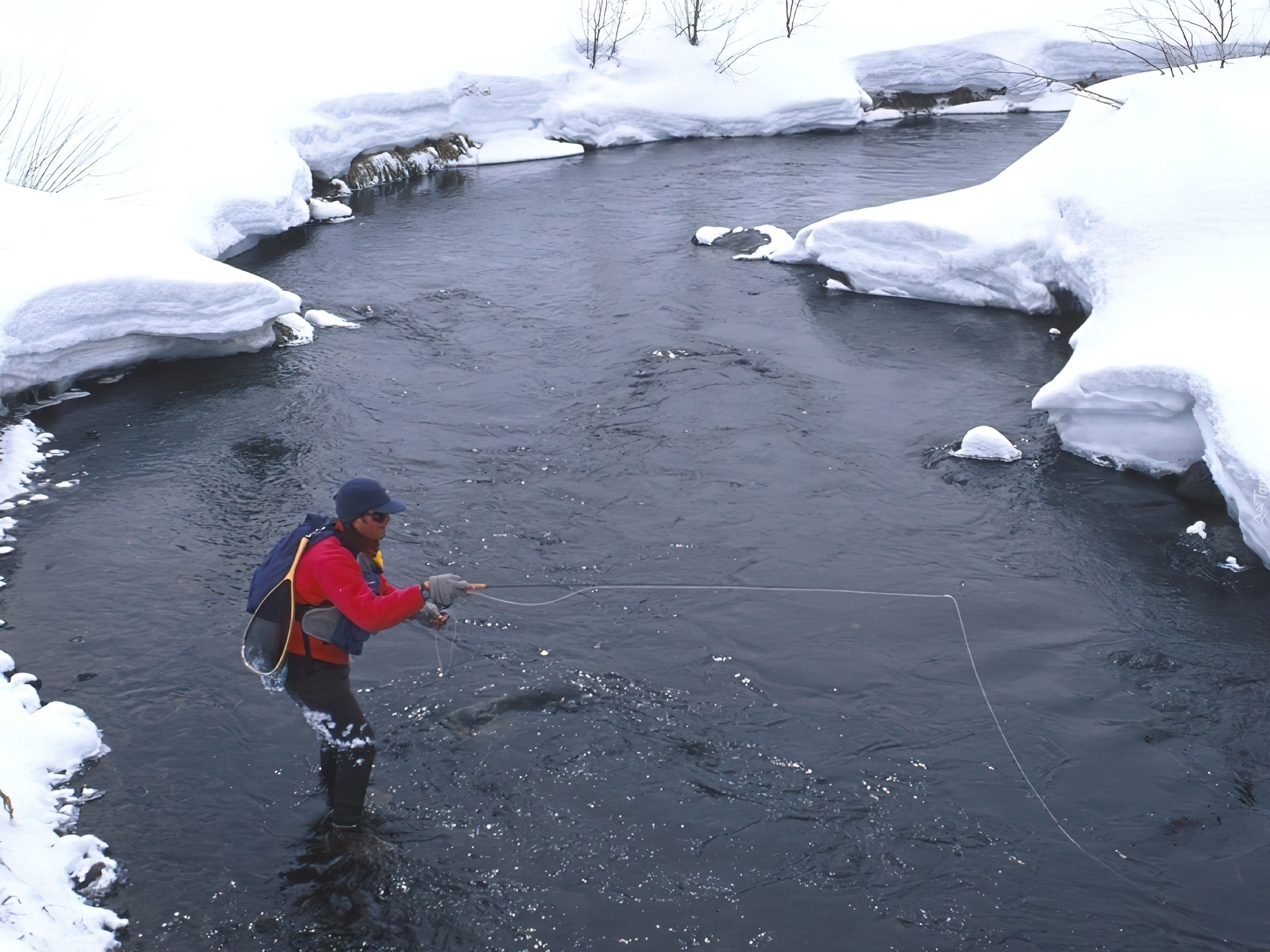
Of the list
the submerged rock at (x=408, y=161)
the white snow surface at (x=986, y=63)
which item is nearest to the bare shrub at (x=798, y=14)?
the white snow surface at (x=986, y=63)

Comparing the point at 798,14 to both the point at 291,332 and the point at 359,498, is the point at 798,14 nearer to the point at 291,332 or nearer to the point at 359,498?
the point at 291,332

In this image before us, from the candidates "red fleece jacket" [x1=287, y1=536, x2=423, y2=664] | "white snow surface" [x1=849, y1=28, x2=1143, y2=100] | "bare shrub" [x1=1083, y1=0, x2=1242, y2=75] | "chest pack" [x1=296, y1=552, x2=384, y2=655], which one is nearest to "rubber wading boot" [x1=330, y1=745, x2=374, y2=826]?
"chest pack" [x1=296, y1=552, x2=384, y2=655]

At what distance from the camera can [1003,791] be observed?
5320 millimetres

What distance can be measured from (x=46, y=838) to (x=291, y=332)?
8485mm

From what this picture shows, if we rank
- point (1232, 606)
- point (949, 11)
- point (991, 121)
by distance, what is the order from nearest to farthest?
point (1232, 606) < point (991, 121) < point (949, 11)

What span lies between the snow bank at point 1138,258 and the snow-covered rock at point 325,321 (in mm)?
6588

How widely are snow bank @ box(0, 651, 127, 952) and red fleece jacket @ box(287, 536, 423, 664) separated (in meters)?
1.42

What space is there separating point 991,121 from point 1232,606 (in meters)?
22.2

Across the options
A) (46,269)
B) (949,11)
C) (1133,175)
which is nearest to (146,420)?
(46,269)

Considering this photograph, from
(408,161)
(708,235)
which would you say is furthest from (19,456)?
(408,161)

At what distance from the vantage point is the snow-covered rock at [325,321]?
12.7 meters

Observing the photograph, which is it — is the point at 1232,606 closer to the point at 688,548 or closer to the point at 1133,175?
the point at 688,548

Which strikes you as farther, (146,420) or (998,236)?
(998,236)

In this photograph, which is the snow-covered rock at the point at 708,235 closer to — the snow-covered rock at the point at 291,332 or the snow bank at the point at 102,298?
the snow-covered rock at the point at 291,332
